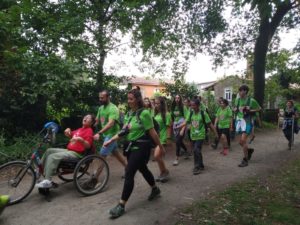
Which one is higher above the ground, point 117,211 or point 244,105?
point 244,105

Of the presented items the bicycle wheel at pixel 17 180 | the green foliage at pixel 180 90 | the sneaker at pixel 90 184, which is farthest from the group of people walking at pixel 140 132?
the green foliage at pixel 180 90

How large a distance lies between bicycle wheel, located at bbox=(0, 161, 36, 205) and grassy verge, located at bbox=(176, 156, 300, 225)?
105 inches

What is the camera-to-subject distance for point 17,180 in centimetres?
493

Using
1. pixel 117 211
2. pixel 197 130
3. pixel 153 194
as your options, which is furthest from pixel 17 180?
pixel 197 130

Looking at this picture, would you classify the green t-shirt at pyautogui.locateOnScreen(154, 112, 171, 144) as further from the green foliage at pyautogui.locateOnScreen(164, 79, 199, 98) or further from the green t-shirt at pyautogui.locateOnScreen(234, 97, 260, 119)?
the green foliage at pyautogui.locateOnScreen(164, 79, 199, 98)

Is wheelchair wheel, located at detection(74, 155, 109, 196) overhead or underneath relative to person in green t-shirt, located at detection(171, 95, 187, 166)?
underneath

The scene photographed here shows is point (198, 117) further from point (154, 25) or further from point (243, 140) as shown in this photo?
point (154, 25)

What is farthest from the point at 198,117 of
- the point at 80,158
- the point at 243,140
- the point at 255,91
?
the point at 255,91

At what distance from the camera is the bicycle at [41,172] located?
498cm

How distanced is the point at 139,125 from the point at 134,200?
1391 mm

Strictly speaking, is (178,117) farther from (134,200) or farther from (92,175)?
(134,200)

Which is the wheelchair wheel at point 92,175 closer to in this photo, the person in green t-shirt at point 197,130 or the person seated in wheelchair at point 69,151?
the person seated in wheelchair at point 69,151

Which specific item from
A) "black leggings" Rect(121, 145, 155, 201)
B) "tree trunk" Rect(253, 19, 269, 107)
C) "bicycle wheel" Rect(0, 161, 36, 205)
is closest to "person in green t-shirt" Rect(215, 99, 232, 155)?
"black leggings" Rect(121, 145, 155, 201)

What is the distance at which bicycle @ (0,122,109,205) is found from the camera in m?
4.98
